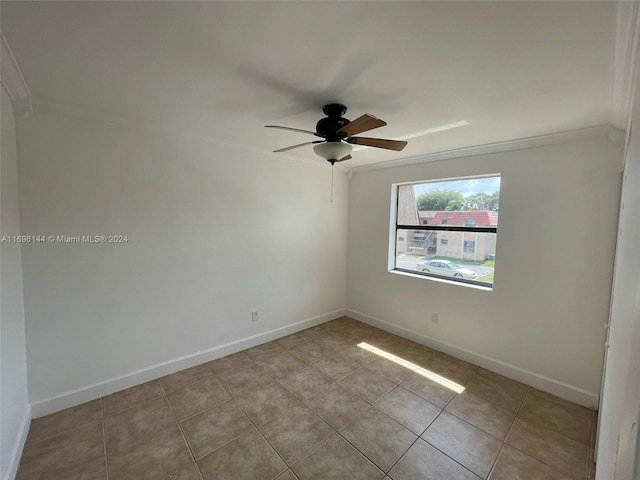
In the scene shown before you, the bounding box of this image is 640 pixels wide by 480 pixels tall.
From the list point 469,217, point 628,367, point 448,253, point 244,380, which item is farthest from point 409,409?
point 469,217

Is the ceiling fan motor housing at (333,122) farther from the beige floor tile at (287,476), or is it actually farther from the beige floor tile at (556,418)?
the beige floor tile at (556,418)

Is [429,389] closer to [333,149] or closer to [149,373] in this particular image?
[333,149]

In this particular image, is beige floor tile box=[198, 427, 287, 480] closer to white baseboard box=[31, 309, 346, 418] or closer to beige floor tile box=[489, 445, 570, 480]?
white baseboard box=[31, 309, 346, 418]

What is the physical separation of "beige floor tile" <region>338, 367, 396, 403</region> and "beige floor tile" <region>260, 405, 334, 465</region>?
0.49 m

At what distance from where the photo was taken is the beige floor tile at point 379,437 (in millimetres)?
1768

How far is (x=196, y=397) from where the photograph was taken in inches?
91.7

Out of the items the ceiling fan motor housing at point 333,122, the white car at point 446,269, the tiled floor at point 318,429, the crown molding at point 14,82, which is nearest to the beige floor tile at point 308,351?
the tiled floor at point 318,429

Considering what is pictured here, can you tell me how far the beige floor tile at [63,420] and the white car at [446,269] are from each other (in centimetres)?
359

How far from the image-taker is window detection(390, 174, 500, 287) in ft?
9.52

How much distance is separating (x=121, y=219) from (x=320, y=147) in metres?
1.86

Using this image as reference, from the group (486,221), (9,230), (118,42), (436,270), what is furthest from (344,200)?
(9,230)

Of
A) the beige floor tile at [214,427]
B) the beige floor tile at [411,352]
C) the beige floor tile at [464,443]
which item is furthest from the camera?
the beige floor tile at [411,352]

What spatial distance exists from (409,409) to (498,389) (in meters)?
0.97

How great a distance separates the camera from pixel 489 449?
184 cm
